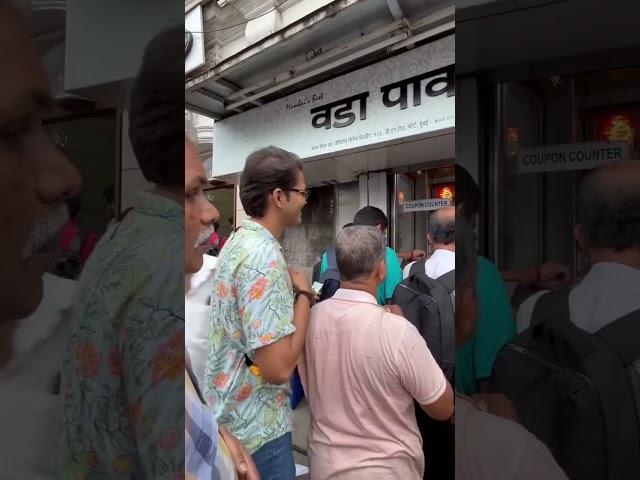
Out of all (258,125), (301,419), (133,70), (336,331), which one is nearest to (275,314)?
(336,331)

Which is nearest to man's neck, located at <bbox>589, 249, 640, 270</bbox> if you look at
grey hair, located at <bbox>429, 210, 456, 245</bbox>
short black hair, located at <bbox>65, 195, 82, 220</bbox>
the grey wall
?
short black hair, located at <bbox>65, 195, 82, 220</bbox>

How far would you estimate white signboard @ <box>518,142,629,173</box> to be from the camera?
584 mm

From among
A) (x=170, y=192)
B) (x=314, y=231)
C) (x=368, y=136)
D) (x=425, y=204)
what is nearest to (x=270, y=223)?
(x=170, y=192)

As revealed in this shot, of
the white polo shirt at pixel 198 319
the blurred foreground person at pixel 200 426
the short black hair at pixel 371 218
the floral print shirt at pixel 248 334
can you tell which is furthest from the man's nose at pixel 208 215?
the short black hair at pixel 371 218

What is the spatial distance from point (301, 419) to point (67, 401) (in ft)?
7.76

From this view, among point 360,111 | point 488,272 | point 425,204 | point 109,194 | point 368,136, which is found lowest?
point 488,272

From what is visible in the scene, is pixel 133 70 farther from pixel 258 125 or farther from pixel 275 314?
pixel 258 125

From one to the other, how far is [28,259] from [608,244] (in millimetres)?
728

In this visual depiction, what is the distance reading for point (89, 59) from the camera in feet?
2.08

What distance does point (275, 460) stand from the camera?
1458 mm

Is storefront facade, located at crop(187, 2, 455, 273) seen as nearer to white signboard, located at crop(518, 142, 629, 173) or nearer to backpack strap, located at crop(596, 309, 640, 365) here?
white signboard, located at crop(518, 142, 629, 173)

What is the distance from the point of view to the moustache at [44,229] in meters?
0.61

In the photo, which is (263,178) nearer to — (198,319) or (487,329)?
(198,319)

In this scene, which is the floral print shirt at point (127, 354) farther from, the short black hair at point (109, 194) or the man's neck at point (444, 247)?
the man's neck at point (444, 247)
